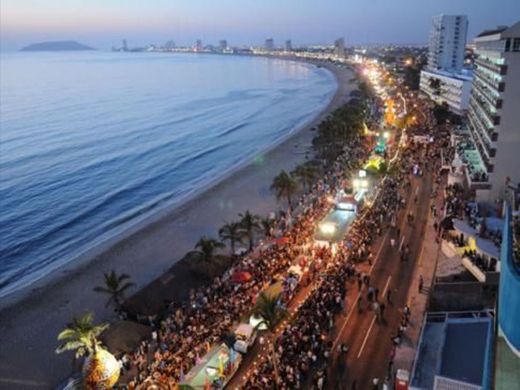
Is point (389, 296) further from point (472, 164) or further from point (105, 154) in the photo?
point (105, 154)

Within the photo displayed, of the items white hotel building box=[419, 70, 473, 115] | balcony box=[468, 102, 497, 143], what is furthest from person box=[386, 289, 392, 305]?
white hotel building box=[419, 70, 473, 115]

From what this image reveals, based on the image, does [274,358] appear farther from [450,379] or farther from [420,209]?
[420,209]

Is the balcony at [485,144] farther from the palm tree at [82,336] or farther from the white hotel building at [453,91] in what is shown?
the white hotel building at [453,91]

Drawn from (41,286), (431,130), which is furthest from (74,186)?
(431,130)

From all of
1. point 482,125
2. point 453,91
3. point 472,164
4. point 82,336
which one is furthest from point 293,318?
point 453,91

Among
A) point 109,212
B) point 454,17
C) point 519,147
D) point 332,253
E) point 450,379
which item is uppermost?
point 454,17

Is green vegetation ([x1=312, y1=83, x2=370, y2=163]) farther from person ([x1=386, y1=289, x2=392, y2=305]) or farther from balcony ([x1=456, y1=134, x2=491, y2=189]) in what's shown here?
person ([x1=386, y1=289, x2=392, y2=305])

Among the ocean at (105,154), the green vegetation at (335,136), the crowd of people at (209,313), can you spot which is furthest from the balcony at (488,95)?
the ocean at (105,154)
